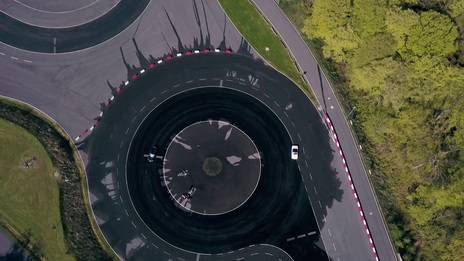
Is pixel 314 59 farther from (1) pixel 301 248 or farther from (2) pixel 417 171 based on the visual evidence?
(1) pixel 301 248

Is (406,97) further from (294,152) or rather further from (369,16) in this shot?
(294,152)

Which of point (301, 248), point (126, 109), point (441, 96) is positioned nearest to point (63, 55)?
point (126, 109)

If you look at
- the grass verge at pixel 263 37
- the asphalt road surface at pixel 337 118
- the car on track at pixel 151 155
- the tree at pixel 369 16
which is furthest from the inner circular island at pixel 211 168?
the tree at pixel 369 16

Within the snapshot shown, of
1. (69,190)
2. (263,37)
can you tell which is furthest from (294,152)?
(69,190)

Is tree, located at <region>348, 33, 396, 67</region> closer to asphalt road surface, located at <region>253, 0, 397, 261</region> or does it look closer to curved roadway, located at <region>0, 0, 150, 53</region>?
asphalt road surface, located at <region>253, 0, 397, 261</region>

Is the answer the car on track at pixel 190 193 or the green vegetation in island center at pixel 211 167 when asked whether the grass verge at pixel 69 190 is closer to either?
the car on track at pixel 190 193

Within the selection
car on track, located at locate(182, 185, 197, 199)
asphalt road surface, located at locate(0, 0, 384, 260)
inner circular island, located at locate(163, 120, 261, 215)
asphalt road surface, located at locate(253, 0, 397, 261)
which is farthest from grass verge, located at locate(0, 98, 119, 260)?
asphalt road surface, located at locate(253, 0, 397, 261)

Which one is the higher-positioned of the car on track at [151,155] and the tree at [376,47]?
the tree at [376,47]

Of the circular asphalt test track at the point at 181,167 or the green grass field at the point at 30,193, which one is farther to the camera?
the circular asphalt test track at the point at 181,167
